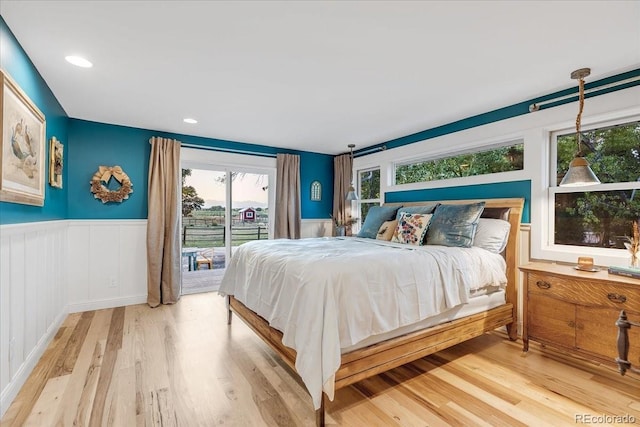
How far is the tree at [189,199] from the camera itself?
4.35 m

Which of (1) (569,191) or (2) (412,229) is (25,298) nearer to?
(2) (412,229)

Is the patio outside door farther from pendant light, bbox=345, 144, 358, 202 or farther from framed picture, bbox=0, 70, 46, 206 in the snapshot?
framed picture, bbox=0, 70, 46, 206

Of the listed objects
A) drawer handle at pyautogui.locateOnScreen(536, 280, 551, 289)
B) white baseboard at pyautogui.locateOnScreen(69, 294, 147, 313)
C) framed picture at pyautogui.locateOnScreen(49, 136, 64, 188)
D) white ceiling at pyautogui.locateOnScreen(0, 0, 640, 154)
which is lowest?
white baseboard at pyautogui.locateOnScreen(69, 294, 147, 313)

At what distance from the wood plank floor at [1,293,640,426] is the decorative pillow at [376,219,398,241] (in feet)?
4.12

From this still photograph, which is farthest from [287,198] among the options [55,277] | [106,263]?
[55,277]

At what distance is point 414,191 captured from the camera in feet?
13.4

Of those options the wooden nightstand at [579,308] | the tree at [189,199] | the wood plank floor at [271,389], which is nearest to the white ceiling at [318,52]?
the tree at [189,199]

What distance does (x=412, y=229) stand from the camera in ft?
9.93

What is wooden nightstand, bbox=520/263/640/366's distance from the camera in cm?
198

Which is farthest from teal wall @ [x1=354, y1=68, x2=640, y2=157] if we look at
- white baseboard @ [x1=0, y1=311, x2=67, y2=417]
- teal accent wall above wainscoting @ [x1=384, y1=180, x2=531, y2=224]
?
white baseboard @ [x1=0, y1=311, x2=67, y2=417]

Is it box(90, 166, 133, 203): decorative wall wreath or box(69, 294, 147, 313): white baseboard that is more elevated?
box(90, 166, 133, 203): decorative wall wreath

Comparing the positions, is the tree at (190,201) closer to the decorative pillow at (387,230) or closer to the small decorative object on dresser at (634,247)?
the decorative pillow at (387,230)

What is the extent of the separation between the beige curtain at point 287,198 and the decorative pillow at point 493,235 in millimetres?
2861

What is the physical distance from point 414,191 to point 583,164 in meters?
2.00
